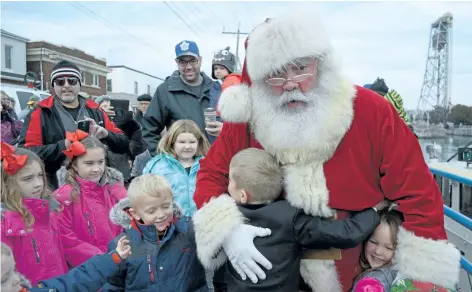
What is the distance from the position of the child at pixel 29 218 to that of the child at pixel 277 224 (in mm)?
1011

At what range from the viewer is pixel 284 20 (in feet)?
5.98

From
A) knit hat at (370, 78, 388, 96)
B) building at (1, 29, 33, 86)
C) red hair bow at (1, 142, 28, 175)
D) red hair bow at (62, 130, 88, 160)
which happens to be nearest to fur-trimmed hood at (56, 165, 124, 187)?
red hair bow at (62, 130, 88, 160)

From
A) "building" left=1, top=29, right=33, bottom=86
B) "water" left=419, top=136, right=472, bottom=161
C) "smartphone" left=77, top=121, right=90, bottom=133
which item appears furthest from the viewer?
"building" left=1, top=29, right=33, bottom=86

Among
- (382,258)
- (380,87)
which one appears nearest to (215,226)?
(382,258)

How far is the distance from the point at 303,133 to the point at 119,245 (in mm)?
1042

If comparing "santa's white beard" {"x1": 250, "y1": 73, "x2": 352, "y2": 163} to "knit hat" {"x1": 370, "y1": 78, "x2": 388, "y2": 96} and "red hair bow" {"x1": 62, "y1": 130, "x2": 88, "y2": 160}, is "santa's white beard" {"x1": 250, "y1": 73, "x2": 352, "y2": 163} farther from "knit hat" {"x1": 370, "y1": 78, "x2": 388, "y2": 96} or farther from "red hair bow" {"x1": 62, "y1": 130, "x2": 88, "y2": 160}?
"knit hat" {"x1": 370, "y1": 78, "x2": 388, "y2": 96}

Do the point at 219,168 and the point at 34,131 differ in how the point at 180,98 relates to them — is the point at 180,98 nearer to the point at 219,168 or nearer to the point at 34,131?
the point at 34,131

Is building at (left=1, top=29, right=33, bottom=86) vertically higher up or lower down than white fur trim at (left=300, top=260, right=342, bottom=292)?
higher up

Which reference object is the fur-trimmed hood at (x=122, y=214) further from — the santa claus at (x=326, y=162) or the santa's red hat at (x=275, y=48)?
the santa's red hat at (x=275, y=48)

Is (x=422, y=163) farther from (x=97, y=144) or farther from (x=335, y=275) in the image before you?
(x=97, y=144)

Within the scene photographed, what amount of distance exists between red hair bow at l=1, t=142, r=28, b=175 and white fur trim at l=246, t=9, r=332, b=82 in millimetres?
1404

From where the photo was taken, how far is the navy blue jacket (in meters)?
1.92

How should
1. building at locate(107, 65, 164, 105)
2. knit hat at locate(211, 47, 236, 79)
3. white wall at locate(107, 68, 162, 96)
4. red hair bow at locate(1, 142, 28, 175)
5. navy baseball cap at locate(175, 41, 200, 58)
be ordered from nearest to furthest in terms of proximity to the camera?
red hair bow at locate(1, 142, 28, 175) → navy baseball cap at locate(175, 41, 200, 58) → knit hat at locate(211, 47, 236, 79) → building at locate(107, 65, 164, 105) → white wall at locate(107, 68, 162, 96)

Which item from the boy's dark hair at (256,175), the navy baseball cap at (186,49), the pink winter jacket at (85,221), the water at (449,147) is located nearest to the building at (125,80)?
the water at (449,147)
